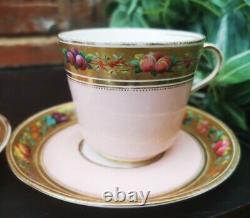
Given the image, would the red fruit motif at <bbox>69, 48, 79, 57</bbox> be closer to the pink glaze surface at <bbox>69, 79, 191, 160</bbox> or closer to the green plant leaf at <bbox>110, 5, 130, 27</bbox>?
the pink glaze surface at <bbox>69, 79, 191, 160</bbox>

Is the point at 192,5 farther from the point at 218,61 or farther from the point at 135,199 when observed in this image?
the point at 135,199

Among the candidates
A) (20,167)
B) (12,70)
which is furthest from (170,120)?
(12,70)

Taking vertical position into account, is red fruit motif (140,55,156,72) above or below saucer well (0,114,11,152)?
above

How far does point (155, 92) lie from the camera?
11.8 inches

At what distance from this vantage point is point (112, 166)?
0.33 metres

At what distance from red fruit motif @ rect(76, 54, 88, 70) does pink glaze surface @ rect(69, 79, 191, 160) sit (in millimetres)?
18

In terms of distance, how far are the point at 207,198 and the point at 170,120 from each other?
0.08 metres

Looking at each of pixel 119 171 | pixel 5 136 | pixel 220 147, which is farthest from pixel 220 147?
pixel 5 136

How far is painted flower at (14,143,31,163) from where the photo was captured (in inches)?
13.1

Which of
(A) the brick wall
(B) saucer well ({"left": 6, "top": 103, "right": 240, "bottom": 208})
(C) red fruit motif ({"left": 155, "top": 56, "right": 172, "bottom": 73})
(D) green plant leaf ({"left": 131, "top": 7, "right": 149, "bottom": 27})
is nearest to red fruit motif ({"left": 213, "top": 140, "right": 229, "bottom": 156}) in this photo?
(B) saucer well ({"left": 6, "top": 103, "right": 240, "bottom": 208})

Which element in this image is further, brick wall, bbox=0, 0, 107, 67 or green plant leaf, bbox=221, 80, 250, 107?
brick wall, bbox=0, 0, 107, 67

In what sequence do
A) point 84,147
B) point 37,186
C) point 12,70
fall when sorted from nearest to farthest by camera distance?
1. point 37,186
2. point 84,147
3. point 12,70

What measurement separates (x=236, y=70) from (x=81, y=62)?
182 mm

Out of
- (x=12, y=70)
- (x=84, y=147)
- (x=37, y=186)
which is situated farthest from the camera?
(x=12, y=70)
